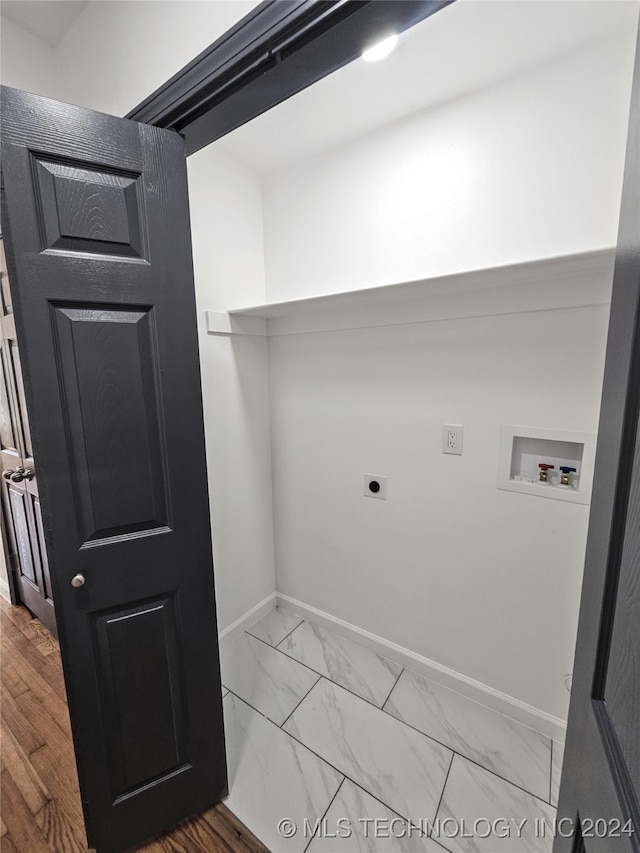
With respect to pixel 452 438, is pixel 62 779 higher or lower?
lower

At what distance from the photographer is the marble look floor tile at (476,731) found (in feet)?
4.66

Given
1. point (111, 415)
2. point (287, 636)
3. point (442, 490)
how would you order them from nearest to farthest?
point (111, 415) < point (442, 490) < point (287, 636)

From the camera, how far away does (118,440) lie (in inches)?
41.1

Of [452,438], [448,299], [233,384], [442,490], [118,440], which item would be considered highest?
[448,299]

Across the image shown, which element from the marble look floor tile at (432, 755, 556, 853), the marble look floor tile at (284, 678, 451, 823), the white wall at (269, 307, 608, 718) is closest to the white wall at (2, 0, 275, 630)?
the white wall at (269, 307, 608, 718)

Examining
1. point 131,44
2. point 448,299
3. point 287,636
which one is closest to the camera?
point 131,44

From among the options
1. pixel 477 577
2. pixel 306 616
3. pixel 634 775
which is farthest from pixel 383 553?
pixel 634 775

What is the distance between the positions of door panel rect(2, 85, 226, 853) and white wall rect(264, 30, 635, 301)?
0.96 m

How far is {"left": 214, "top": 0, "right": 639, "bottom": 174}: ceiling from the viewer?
111 centimetres

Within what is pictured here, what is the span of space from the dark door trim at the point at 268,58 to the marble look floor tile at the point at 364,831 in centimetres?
235

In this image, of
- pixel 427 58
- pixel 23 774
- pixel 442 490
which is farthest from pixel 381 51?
pixel 23 774

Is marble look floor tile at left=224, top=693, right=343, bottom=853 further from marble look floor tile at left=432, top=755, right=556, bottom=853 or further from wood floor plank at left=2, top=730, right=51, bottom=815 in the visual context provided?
wood floor plank at left=2, top=730, right=51, bottom=815

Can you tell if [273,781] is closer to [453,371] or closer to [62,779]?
[62,779]

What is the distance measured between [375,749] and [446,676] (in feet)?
1.67
